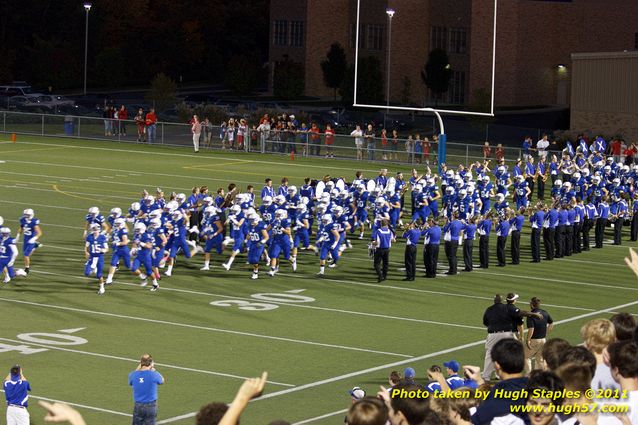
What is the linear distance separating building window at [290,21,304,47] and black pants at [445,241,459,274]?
53457 millimetres

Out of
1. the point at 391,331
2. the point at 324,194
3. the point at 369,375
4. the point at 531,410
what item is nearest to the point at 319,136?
the point at 324,194

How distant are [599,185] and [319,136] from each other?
16826 mm

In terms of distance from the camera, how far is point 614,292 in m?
23.9

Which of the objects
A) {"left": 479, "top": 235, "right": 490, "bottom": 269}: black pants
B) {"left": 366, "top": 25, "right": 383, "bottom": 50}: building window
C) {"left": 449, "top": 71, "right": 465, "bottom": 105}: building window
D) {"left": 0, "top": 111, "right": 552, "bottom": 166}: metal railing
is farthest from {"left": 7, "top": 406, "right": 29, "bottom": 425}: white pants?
{"left": 366, "top": 25, "right": 383, "bottom": 50}: building window

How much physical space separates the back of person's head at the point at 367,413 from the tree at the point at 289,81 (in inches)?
2661

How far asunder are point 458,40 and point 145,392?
56891 mm

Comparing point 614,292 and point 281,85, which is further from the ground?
point 281,85

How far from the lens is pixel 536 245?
26875mm

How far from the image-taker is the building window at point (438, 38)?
227 feet

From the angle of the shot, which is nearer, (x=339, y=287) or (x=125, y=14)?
(x=339, y=287)

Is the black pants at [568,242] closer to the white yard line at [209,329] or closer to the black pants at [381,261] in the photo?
the black pants at [381,261]

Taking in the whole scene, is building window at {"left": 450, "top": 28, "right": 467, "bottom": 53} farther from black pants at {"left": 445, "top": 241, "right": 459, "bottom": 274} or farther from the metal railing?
black pants at {"left": 445, "top": 241, "right": 459, "bottom": 274}

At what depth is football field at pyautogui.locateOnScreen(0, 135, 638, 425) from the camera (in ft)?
52.8

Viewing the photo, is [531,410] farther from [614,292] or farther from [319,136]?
[319,136]
